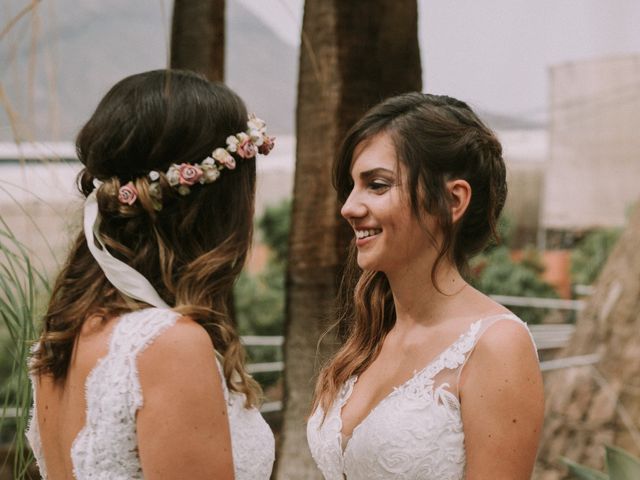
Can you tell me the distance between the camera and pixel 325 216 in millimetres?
3459

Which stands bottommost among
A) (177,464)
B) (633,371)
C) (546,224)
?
(546,224)

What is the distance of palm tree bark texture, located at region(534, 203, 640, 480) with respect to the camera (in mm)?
4844

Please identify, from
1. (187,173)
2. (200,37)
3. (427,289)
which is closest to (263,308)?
(200,37)

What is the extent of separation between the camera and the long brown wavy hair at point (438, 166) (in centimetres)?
221

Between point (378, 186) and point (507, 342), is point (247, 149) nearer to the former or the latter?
point (378, 186)

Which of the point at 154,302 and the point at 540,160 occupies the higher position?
the point at 154,302

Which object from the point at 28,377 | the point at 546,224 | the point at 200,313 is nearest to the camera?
the point at 200,313

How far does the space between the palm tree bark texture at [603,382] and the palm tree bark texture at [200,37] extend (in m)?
2.64

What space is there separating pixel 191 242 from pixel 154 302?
0.54ft

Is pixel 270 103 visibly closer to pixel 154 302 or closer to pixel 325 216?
pixel 325 216

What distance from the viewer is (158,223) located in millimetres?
1904

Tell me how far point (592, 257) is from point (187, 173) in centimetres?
1451

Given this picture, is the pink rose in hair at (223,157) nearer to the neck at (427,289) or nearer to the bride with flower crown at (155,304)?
the bride with flower crown at (155,304)

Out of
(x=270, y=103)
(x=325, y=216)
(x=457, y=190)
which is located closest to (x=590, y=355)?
(x=325, y=216)
